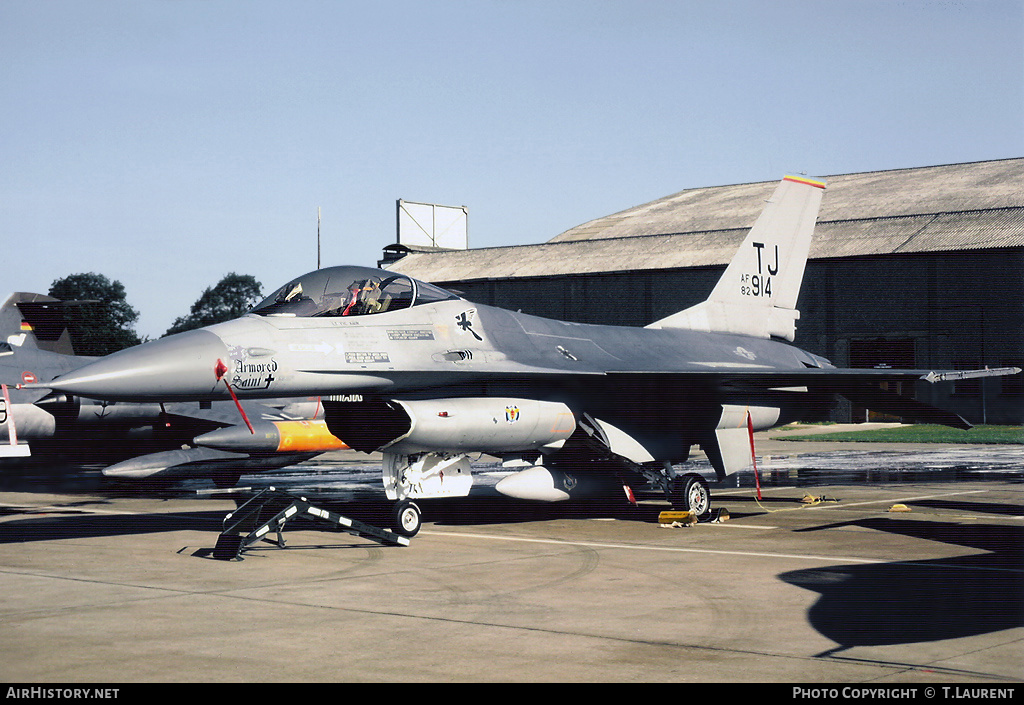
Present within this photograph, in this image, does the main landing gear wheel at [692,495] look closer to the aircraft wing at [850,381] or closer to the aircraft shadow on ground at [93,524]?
the aircraft wing at [850,381]

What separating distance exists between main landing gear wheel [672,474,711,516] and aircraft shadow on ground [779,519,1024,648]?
3.92 meters

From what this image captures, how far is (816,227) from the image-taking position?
45.3 m

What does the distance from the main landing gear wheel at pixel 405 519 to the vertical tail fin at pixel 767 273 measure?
6.56 m

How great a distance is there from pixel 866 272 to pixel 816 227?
5.36 metres

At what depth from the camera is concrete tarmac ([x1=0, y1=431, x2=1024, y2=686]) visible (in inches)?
244

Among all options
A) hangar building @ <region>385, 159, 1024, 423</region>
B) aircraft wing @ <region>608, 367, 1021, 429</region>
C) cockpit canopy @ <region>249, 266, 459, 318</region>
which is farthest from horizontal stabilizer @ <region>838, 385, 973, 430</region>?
hangar building @ <region>385, 159, 1024, 423</region>

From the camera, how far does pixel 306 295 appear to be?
39.5ft

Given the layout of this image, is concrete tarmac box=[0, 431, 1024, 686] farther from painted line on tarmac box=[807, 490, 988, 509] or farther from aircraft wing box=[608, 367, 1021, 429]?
aircraft wing box=[608, 367, 1021, 429]

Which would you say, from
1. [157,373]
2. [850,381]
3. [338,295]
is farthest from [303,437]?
[850,381]

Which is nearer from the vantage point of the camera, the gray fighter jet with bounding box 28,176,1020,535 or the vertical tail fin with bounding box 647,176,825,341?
the gray fighter jet with bounding box 28,176,1020,535

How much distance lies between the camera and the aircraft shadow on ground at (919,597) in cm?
706

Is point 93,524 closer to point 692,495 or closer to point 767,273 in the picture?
point 692,495

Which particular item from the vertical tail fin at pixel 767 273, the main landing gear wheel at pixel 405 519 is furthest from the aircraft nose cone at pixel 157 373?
the vertical tail fin at pixel 767 273
